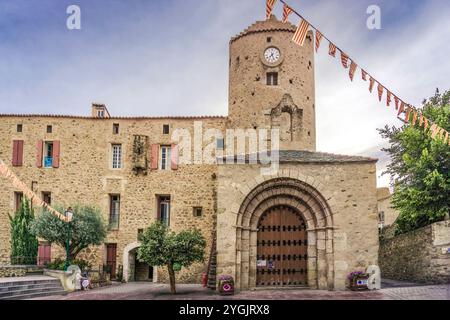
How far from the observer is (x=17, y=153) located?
902 inches

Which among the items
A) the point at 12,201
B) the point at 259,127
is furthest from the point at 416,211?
the point at 12,201

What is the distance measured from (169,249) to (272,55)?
11.0 metres

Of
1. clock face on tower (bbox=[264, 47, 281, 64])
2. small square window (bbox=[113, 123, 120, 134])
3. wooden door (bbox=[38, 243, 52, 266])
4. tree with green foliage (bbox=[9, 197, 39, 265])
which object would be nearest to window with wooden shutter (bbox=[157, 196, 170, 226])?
small square window (bbox=[113, 123, 120, 134])

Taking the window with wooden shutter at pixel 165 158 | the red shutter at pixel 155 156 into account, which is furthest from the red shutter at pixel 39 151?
the window with wooden shutter at pixel 165 158

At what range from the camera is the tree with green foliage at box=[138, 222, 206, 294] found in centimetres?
1650

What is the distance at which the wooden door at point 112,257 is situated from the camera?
73.7 ft

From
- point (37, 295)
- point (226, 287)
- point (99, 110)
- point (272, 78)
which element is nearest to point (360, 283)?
point (226, 287)

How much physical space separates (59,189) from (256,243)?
37.4ft

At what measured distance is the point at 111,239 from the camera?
22469 mm

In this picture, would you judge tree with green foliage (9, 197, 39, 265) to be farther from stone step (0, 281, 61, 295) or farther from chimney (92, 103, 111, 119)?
chimney (92, 103, 111, 119)

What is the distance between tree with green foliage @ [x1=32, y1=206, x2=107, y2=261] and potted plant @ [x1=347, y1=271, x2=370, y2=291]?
36.2 ft

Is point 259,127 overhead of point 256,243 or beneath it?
overhead
